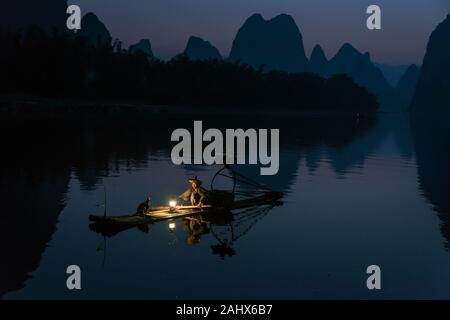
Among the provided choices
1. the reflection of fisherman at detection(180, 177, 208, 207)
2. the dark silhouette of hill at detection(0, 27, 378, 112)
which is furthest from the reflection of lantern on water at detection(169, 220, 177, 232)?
the dark silhouette of hill at detection(0, 27, 378, 112)

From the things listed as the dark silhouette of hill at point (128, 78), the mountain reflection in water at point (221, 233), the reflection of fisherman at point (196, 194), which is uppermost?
the dark silhouette of hill at point (128, 78)

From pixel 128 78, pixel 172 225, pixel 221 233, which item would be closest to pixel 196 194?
pixel 172 225

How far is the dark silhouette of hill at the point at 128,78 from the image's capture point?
86562 mm

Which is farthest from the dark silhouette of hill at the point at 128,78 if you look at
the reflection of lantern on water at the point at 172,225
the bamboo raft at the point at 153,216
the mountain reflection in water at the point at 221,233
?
the reflection of lantern on water at the point at 172,225

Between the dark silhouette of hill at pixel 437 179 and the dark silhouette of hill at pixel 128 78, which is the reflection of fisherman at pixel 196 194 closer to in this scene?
the dark silhouette of hill at pixel 437 179

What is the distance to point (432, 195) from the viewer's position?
2853cm

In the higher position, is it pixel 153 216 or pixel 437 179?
pixel 437 179

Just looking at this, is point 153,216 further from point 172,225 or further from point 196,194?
point 196,194

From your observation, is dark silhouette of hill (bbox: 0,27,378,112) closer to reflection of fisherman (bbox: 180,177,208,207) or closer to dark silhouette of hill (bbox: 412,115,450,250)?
dark silhouette of hill (bbox: 412,115,450,250)

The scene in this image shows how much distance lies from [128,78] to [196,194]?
83.2 m

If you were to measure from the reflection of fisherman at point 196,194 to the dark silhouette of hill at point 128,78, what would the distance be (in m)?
68.3

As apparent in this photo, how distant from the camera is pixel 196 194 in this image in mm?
21344

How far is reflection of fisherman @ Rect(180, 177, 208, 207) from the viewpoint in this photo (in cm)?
2086

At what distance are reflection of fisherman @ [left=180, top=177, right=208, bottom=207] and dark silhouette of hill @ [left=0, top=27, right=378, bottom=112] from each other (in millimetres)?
68283
